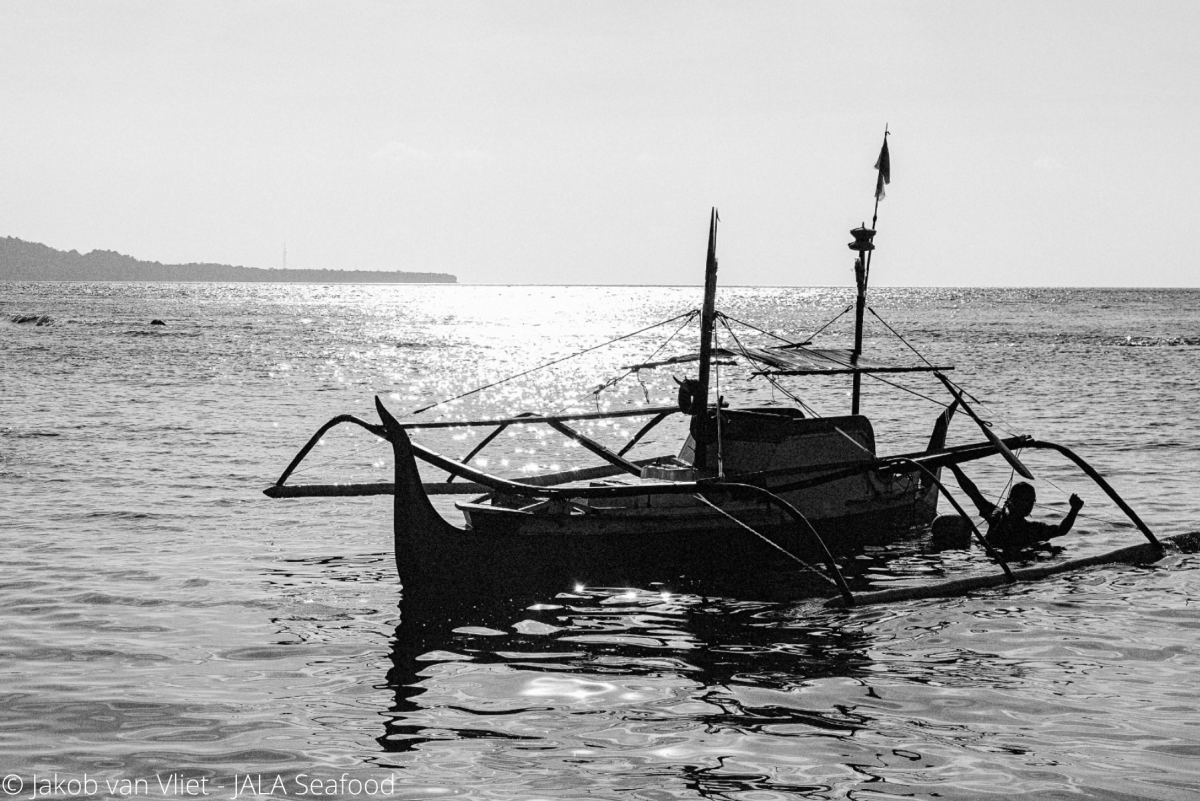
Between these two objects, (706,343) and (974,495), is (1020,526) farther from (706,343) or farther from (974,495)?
(706,343)

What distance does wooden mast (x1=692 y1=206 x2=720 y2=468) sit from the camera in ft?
56.7

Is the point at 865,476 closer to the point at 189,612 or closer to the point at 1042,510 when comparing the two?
the point at 1042,510

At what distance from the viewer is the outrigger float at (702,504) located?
1518cm

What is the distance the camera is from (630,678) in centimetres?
1200

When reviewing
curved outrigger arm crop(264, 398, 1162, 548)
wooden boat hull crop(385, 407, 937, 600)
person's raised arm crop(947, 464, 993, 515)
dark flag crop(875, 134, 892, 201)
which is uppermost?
dark flag crop(875, 134, 892, 201)

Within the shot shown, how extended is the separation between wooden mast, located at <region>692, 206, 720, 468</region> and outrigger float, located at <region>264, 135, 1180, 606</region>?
0.11 feet

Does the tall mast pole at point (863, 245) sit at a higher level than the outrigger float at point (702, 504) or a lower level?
higher

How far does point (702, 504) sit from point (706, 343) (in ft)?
8.15

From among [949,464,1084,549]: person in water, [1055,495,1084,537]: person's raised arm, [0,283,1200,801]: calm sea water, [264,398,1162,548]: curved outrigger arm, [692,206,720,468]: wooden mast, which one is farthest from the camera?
[949,464,1084,549]: person in water

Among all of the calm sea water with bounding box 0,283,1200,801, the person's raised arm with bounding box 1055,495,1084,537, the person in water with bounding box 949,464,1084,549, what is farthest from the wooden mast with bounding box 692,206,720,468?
the person's raised arm with bounding box 1055,495,1084,537

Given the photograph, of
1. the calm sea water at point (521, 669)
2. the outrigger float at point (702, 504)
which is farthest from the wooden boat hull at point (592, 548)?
the calm sea water at point (521, 669)

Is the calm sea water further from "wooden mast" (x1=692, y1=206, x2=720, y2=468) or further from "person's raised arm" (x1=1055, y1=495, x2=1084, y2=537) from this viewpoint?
"wooden mast" (x1=692, y1=206, x2=720, y2=468)

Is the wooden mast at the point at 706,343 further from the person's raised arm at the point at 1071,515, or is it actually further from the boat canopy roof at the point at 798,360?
the person's raised arm at the point at 1071,515

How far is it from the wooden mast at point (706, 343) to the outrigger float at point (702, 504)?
0.03 m
